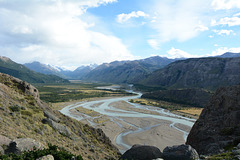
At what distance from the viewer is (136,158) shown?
18.1 m

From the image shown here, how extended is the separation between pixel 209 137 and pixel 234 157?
13.7 m

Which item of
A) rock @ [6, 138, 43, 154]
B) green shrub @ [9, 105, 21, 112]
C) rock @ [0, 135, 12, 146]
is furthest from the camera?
green shrub @ [9, 105, 21, 112]

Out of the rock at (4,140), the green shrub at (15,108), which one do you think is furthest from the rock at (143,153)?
the green shrub at (15,108)

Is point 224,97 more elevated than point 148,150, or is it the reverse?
point 224,97

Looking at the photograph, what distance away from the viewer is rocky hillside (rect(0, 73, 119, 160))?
19.0 m

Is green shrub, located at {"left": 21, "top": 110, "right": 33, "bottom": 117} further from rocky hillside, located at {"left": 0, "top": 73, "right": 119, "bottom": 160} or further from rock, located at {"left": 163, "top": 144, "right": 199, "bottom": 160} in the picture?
rock, located at {"left": 163, "top": 144, "right": 199, "bottom": 160}

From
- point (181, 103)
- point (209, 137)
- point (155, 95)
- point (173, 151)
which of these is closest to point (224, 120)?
point (209, 137)

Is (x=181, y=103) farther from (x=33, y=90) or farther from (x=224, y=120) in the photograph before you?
(x=33, y=90)

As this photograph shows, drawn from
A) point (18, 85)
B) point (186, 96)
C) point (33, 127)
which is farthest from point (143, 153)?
point (186, 96)

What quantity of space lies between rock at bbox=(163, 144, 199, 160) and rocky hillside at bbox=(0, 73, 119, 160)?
38.1ft

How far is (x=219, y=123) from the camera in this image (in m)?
27.6

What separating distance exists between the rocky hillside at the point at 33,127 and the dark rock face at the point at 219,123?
1553cm

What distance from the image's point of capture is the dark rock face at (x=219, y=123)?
24.0 m

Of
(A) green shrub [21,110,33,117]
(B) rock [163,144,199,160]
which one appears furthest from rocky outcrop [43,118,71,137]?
(B) rock [163,144,199,160]
